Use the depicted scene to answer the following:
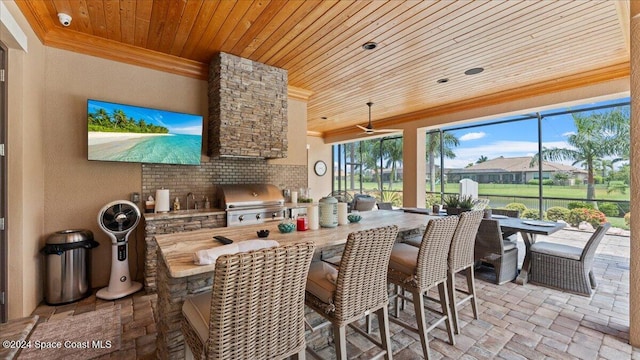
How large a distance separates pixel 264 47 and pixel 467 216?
9.76 feet

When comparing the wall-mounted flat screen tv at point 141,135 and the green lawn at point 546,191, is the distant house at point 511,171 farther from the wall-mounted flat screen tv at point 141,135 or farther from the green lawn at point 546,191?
the wall-mounted flat screen tv at point 141,135

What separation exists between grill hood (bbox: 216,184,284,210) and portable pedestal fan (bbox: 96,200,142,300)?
1.08m

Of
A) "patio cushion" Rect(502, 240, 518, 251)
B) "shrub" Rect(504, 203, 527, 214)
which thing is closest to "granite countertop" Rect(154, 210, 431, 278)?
"patio cushion" Rect(502, 240, 518, 251)

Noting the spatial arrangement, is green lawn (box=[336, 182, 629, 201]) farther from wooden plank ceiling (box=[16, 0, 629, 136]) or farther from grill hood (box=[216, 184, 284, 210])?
grill hood (box=[216, 184, 284, 210])

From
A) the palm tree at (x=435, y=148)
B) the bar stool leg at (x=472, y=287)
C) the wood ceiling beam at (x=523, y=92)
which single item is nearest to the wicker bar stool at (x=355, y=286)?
the bar stool leg at (x=472, y=287)

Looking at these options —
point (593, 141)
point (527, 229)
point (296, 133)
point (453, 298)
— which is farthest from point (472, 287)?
point (593, 141)

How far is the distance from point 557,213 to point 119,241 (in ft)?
27.6

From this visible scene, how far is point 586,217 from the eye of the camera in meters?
5.84

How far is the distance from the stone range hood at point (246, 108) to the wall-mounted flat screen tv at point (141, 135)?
32 centimetres

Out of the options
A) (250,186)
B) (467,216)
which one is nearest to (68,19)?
(250,186)

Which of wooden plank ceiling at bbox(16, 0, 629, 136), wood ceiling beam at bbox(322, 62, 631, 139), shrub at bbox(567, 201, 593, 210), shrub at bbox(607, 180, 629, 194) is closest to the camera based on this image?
wooden plank ceiling at bbox(16, 0, 629, 136)

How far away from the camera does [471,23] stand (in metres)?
2.70

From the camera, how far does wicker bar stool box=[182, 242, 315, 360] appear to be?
1.11 m

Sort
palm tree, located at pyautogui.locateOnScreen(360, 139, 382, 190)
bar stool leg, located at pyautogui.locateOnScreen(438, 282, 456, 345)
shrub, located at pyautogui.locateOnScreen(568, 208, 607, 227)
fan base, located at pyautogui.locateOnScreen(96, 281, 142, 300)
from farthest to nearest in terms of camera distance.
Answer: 1. palm tree, located at pyautogui.locateOnScreen(360, 139, 382, 190)
2. shrub, located at pyautogui.locateOnScreen(568, 208, 607, 227)
3. fan base, located at pyautogui.locateOnScreen(96, 281, 142, 300)
4. bar stool leg, located at pyautogui.locateOnScreen(438, 282, 456, 345)
